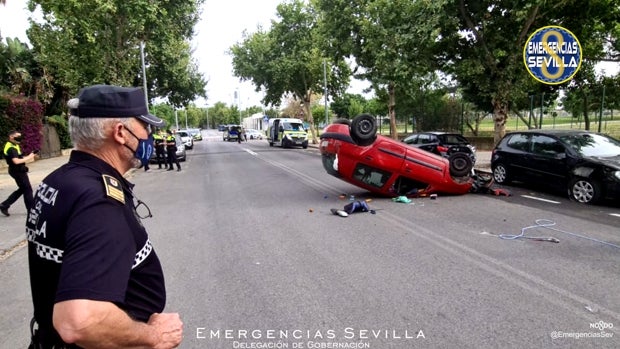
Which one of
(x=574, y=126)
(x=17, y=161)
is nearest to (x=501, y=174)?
(x=17, y=161)

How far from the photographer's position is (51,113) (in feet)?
95.9

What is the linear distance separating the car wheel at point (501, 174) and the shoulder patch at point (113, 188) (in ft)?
39.1

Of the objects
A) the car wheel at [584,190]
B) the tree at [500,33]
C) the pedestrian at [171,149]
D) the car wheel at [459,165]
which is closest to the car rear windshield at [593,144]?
the car wheel at [584,190]

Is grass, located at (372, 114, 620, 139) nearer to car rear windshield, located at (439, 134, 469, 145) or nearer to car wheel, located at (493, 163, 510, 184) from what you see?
car rear windshield, located at (439, 134, 469, 145)

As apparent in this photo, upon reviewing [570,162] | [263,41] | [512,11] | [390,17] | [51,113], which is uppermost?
[263,41]

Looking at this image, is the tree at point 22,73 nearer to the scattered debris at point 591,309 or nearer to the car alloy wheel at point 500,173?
the car alloy wheel at point 500,173

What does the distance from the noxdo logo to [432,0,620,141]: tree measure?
99.6 inches

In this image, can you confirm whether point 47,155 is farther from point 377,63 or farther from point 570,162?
point 570,162

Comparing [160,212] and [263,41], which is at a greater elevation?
[263,41]

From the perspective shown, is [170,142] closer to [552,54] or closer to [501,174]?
[501,174]

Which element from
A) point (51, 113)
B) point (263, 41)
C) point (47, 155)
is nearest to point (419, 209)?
point (47, 155)

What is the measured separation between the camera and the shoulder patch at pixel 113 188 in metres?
1.59

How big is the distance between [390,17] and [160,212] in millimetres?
13990

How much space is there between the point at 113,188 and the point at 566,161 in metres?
10.4
